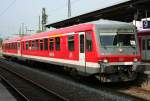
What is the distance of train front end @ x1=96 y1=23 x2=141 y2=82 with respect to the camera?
49.3 ft

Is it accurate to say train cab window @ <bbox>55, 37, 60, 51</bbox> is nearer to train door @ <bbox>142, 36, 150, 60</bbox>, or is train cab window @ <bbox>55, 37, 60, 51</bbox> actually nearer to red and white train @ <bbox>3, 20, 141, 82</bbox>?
red and white train @ <bbox>3, 20, 141, 82</bbox>

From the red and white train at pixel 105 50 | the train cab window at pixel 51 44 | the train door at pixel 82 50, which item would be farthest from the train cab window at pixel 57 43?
the train door at pixel 82 50

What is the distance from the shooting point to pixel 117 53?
15.4m

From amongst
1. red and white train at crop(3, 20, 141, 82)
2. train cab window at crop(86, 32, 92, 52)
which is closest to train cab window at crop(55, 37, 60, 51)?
red and white train at crop(3, 20, 141, 82)

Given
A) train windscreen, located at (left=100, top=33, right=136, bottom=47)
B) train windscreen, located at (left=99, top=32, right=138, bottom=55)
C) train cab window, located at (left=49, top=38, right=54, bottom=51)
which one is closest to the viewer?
train windscreen, located at (left=99, top=32, right=138, bottom=55)

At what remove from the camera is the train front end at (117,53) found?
15.0 metres

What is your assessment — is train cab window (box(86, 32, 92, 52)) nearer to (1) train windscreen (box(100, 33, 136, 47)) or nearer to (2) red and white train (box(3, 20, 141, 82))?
(2) red and white train (box(3, 20, 141, 82))

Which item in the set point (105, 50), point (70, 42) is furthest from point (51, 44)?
point (105, 50)

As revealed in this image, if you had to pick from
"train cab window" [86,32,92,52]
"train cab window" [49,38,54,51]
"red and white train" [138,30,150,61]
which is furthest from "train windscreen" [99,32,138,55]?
"red and white train" [138,30,150,61]

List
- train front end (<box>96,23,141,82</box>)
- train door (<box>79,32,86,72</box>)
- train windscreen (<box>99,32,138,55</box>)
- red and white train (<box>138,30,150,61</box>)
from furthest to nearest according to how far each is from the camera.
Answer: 1. red and white train (<box>138,30,150,61</box>)
2. train door (<box>79,32,86,72</box>)
3. train windscreen (<box>99,32,138,55</box>)
4. train front end (<box>96,23,141,82</box>)

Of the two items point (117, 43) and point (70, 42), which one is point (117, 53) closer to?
point (117, 43)

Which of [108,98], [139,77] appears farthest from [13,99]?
[139,77]

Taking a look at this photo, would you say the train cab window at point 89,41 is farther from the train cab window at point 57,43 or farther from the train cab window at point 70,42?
the train cab window at point 57,43

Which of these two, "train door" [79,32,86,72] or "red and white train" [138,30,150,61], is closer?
"train door" [79,32,86,72]
